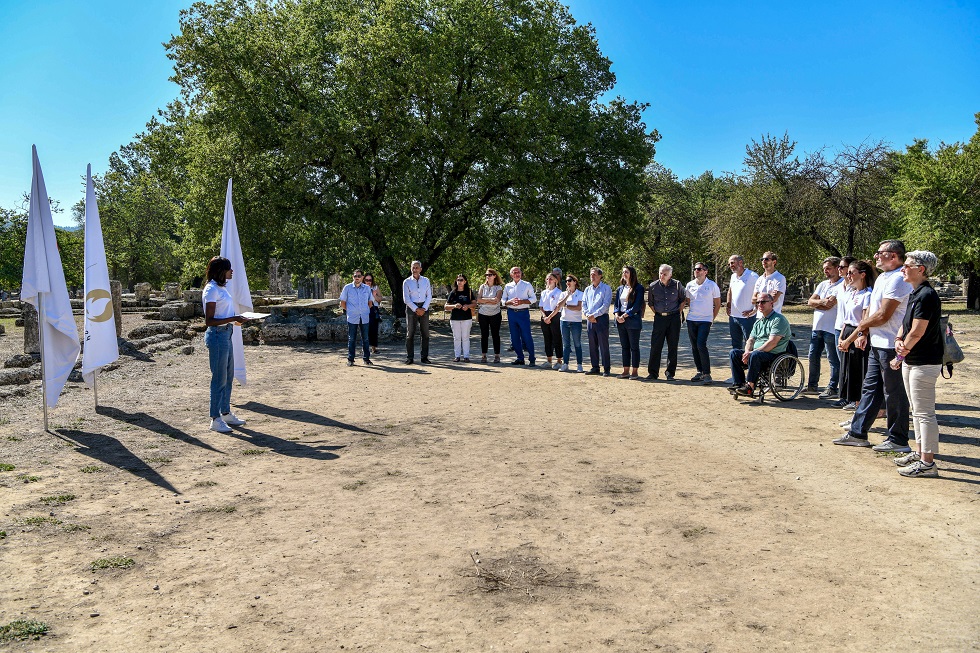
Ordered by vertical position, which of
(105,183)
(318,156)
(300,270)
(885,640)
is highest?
(105,183)

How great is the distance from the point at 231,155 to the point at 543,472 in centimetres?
1694

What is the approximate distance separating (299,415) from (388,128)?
13.6m

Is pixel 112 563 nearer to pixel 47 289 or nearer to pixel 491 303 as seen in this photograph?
pixel 47 289

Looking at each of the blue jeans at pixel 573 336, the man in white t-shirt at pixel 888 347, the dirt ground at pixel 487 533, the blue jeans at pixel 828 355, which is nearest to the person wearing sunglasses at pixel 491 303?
the blue jeans at pixel 573 336

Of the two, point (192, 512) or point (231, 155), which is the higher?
point (231, 155)

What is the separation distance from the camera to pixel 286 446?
695cm

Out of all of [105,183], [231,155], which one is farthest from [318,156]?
[105,183]

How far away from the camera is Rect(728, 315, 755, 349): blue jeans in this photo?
9.77 meters

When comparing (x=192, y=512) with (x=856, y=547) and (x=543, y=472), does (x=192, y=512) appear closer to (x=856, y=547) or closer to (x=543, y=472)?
(x=543, y=472)

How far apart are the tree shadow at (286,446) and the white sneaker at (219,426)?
9 cm

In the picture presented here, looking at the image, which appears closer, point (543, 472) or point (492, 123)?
point (543, 472)

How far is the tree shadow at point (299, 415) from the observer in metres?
7.81

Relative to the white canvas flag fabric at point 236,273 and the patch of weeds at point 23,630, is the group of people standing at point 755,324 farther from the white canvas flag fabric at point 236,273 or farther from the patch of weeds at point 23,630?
the patch of weeds at point 23,630

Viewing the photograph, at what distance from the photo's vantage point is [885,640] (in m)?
3.16
